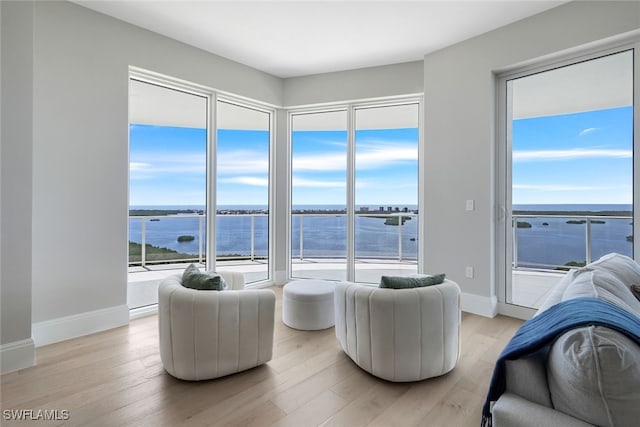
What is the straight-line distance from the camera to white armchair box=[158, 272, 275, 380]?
6.94ft

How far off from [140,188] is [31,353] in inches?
69.6

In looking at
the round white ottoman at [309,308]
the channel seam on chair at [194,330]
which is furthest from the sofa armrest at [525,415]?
the round white ottoman at [309,308]

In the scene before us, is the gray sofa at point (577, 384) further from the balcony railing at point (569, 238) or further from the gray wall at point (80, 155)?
the gray wall at point (80, 155)

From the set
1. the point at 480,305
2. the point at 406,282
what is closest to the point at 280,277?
the point at 480,305

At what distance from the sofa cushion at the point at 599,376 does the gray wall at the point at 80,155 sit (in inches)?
140

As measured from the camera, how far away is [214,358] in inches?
84.7

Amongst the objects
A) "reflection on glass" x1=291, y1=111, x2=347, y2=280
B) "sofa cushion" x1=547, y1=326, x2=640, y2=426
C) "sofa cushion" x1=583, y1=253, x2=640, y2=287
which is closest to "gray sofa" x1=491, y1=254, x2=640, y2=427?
"sofa cushion" x1=547, y1=326, x2=640, y2=426

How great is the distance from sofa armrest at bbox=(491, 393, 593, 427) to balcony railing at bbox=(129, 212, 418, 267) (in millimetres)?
3477

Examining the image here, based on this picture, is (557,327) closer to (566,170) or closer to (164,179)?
(566,170)

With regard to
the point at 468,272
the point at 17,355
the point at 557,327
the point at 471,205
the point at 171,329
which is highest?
the point at 471,205

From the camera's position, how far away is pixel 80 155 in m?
2.96

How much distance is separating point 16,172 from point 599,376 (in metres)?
3.34

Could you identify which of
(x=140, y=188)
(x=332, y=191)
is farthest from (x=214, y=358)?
(x=332, y=191)

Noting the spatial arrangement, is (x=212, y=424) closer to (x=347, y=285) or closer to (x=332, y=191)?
(x=347, y=285)
